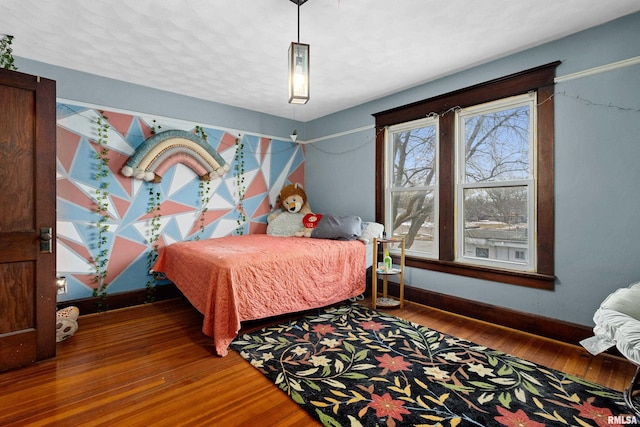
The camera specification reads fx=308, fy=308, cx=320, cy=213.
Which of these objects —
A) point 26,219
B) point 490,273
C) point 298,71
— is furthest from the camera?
point 490,273

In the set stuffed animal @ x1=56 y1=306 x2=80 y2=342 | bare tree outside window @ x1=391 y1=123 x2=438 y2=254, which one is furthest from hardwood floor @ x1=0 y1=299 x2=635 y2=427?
bare tree outside window @ x1=391 y1=123 x2=438 y2=254

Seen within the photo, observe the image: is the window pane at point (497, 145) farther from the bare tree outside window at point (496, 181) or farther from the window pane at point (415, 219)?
the window pane at point (415, 219)

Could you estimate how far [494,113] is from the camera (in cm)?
306

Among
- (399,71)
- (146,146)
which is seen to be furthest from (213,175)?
(399,71)

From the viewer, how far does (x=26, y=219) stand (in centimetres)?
224

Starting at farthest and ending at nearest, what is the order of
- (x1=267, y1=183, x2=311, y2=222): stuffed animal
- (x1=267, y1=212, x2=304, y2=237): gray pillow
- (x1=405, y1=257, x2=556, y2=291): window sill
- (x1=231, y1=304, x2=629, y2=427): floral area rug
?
(x1=267, y1=183, x2=311, y2=222): stuffed animal < (x1=267, y1=212, x2=304, y2=237): gray pillow < (x1=405, y1=257, x2=556, y2=291): window sill < (x1=231, y1=304, x2=629, y2=427): floral area rug

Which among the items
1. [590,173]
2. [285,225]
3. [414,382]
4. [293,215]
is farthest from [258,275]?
[590,173]

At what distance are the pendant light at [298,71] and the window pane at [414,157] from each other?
2087 mm

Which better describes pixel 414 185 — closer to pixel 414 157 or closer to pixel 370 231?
pixel 414 157

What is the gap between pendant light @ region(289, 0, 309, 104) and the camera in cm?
190

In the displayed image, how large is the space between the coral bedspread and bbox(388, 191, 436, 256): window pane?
0.65 meters

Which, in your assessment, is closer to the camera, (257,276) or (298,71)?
(298,71)

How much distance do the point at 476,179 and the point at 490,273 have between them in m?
0.95

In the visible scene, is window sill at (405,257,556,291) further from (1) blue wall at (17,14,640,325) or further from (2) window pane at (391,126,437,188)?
(2) window pane at (391,126,437,188)
